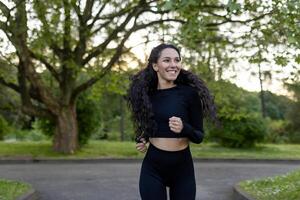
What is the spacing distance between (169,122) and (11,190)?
646 centimetres

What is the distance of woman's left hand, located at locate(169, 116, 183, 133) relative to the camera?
3717mm

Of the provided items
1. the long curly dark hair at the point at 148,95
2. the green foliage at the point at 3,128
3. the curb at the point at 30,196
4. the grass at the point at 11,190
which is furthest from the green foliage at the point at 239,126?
the long curly dark hair at the point at 148,95

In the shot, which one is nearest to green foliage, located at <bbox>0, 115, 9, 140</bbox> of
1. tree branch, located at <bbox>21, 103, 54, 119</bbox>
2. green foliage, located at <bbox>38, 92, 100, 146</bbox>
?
green foliage, located at <bbox>38, 92, 100, 146</bbox>

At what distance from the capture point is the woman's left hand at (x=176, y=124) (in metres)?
3.72

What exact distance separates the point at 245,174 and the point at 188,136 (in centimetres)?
1127

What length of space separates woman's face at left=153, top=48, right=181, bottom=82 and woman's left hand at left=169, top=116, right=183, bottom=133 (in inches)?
14.7

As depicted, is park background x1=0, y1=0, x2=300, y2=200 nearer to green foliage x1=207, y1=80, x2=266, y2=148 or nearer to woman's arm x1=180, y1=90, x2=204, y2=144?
green foliage x1=207, y1=80, x2=266, y2=148

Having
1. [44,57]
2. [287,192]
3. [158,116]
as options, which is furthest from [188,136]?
[44,57]

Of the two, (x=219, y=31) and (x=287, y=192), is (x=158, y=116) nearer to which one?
(x=287, y=192)

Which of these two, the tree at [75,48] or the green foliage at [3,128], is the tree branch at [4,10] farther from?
the green foliage at [3,128]

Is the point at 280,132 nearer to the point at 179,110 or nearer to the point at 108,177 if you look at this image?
the point at 108,177

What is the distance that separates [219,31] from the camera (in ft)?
65.0

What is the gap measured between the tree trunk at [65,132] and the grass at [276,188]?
10992mm

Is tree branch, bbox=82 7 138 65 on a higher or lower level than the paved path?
higher
